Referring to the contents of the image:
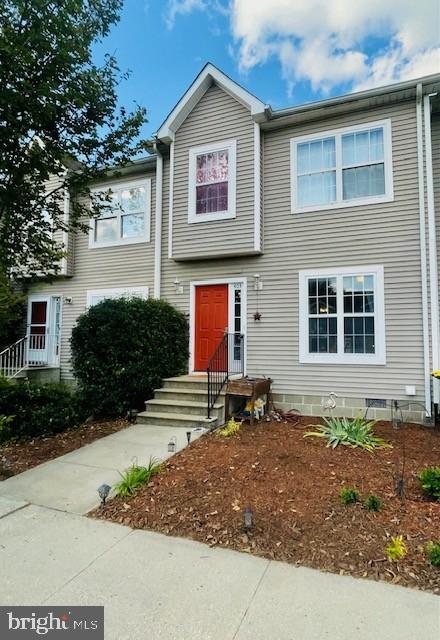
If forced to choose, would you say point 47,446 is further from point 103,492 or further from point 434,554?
point 434,554

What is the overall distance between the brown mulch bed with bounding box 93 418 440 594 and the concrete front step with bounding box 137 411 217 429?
978 millimetres

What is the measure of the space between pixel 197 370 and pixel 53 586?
6188 millimetres

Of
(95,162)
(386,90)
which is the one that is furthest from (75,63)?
(386,90)

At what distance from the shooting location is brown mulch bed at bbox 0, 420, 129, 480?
516 centimetres

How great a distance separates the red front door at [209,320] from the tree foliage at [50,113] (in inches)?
136

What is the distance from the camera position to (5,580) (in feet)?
8.59

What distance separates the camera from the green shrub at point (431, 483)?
3.57m

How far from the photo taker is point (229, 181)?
823 cm

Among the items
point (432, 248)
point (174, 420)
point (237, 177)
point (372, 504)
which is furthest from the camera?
point (237, 177)

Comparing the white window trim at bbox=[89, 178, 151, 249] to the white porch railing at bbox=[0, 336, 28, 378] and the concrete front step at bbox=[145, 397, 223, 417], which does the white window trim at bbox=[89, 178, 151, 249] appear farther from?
the concrete front step at bbox=[145, 397, 223, 417]

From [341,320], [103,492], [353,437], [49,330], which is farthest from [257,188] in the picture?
[49,330]

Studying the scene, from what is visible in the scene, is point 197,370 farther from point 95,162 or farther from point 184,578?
point 184,578

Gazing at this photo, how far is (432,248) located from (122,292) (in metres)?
7.41

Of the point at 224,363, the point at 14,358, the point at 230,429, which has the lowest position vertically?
the point at 230,429
